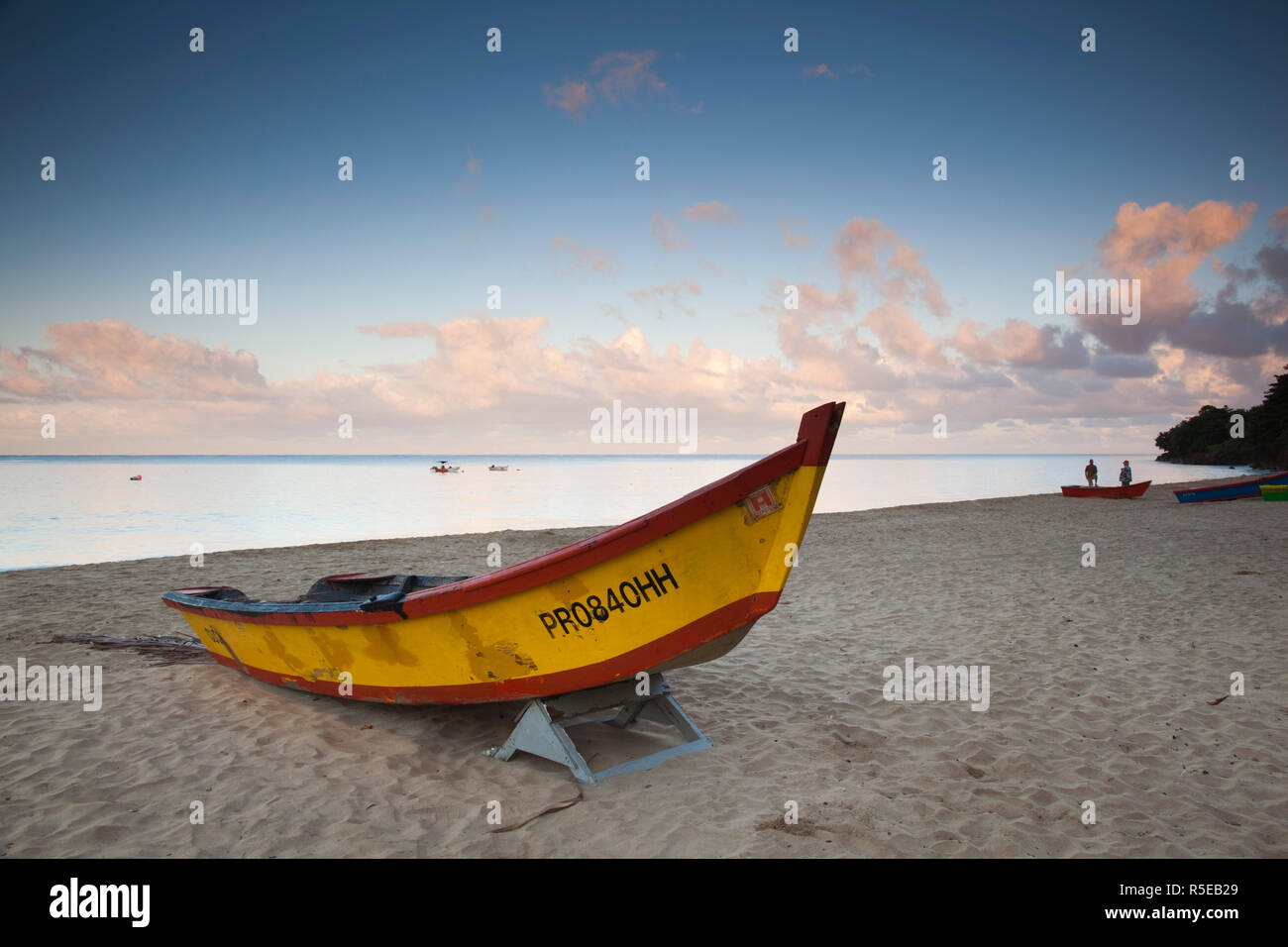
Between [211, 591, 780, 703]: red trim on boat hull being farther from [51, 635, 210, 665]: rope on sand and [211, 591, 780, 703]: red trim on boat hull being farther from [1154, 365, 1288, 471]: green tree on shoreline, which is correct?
[1154, 365, 1288, 471]: green tree on shoreline

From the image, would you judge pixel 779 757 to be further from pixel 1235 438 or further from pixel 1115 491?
pixel 1235 438

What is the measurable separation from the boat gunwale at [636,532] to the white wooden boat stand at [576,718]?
86cm

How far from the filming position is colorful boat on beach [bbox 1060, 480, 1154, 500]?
2617 cm

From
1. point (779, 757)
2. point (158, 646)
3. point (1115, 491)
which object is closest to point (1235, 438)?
point (1115, 491)

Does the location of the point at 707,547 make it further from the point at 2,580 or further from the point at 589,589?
the point at 2,580

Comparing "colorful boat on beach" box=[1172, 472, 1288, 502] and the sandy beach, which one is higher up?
"colorful boat on beach" box=[1172, 472, 1288, 502]

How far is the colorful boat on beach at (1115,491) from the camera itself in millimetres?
26172

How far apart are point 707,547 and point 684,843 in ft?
4.88

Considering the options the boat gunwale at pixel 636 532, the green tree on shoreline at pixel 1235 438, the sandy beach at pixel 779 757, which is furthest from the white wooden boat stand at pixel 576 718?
the green tree on shoreline at pixel 1235 438

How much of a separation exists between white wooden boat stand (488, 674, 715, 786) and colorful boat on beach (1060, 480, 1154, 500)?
92.6 feet

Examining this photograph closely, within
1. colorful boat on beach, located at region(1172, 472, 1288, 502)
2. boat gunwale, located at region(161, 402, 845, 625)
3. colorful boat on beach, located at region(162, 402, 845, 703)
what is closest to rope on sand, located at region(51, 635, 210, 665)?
colorful boat on beach, located at region(162, 402, 845, 703)

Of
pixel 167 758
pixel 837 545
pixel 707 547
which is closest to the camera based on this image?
pixel 707 547
